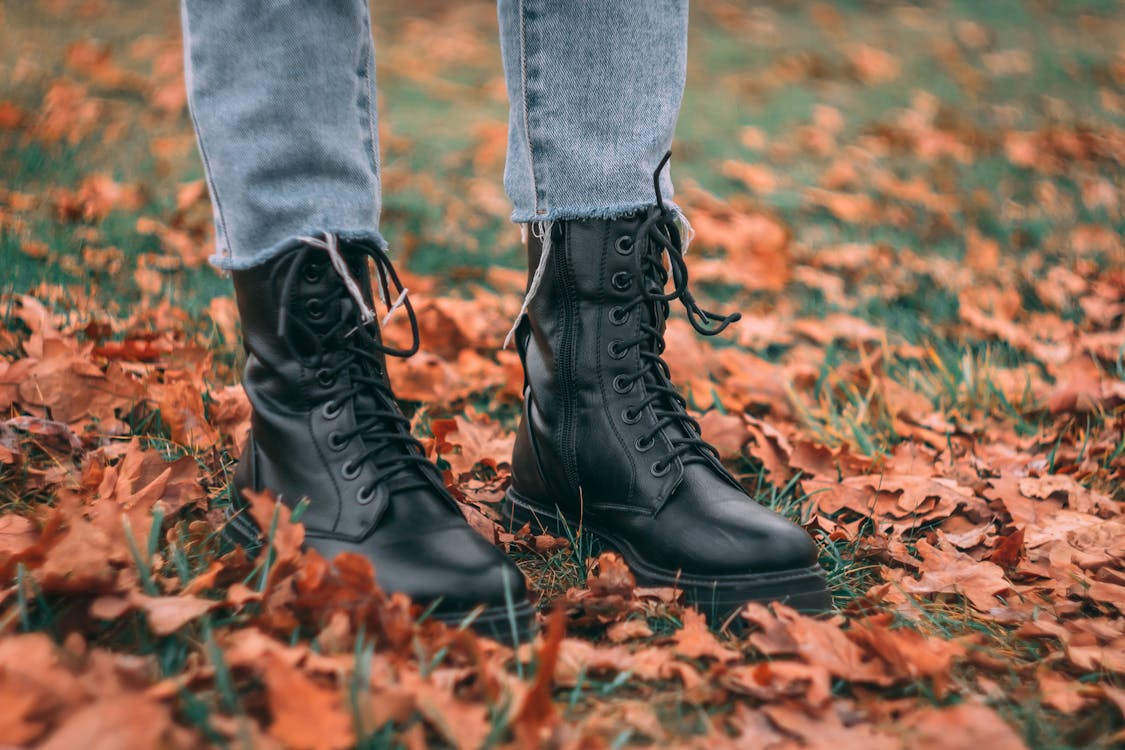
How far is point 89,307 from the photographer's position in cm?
212

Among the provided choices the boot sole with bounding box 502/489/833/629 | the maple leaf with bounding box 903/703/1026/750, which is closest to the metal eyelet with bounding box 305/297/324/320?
the boot sole with bounding box 502/489/833/629

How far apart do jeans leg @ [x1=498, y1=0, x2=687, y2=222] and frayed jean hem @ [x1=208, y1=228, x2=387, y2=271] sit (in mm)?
255

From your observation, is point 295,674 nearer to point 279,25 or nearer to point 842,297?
point 279,25

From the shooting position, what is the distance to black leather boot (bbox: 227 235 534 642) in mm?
1109

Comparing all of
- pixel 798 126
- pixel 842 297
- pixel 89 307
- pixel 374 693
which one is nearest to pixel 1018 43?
pixel 798 126

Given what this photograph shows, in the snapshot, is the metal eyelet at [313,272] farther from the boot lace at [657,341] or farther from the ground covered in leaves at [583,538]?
the boot lace at [657,341]

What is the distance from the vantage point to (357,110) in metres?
1.26

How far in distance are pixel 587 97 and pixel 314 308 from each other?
0.51 metres

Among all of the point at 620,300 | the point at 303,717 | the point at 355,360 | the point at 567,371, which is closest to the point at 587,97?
the point at 620,300

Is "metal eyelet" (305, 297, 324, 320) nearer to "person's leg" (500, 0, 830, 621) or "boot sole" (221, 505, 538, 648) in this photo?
"person's leg" (500, 0, 830, 621)

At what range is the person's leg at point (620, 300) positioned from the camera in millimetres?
1223

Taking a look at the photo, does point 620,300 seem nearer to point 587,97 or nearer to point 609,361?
point 609,361

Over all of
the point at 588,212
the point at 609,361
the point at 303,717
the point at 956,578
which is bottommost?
the point at 956,578

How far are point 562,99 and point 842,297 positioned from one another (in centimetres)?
201
